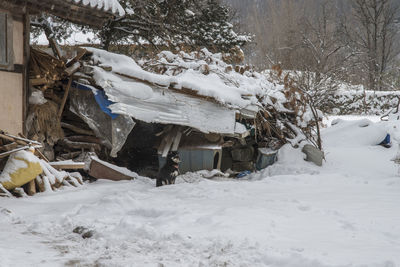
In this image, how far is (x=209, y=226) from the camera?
14.0 feet

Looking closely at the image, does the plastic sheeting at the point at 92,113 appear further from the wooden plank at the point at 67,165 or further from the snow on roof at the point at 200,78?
the wooden plank at the point at 67,165

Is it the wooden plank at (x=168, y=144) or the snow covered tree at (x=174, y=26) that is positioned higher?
the snow covered tree at (x=174, y=26)

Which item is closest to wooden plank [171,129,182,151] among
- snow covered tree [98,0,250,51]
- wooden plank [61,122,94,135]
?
wooden plank [61,122,94,135]

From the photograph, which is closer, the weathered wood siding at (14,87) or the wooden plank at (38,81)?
the weathered wood siding at (14,87)

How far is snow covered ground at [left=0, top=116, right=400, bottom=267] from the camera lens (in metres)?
3.28

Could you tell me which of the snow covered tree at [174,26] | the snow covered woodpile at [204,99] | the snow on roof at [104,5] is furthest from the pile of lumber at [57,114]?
the snow covered tree at [174,26]

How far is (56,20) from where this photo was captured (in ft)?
41.9

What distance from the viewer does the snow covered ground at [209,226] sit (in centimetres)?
328

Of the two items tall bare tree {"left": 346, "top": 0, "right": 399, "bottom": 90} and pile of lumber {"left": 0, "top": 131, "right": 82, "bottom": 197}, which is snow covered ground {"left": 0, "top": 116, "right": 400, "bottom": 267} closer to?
pile of lumber {"left": 0, "top": 131, "right": 82, "bottom": 197}

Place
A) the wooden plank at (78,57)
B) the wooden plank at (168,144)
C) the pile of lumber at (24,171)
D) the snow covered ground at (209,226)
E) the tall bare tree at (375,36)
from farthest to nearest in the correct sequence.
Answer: the tall bare tree at (375,36) → the wooden plank at (168,144) → the wooden plank at (78,57) → the pile of lumber at (24,171) → the snow covered ground at (209,226)

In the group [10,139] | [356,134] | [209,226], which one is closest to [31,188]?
[10,139]

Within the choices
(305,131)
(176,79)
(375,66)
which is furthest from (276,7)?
(176,79)

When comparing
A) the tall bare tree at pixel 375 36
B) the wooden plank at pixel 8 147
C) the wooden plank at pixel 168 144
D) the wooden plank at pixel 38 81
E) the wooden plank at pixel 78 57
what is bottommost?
the wooden plank at pixel 168 144

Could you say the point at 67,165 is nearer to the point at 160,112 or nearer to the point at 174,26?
the point at 160,112
